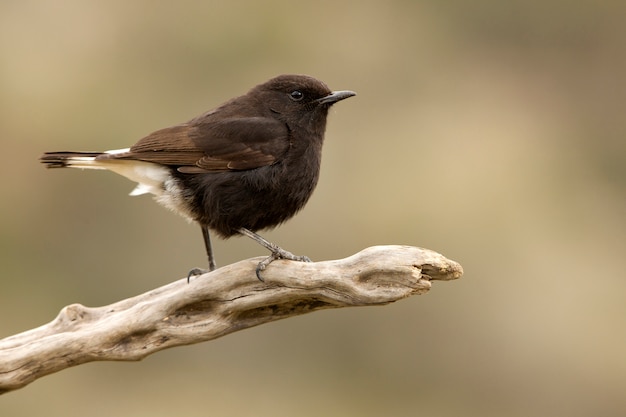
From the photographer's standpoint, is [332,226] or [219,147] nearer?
[219,147]

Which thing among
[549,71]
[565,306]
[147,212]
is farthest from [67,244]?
[549,71]

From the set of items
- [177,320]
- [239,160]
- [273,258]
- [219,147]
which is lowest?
[177,320]

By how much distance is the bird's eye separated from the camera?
7090 millimetres

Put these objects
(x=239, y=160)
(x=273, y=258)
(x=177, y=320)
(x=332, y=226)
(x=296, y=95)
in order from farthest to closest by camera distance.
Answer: (x=332, y=226) < (x=296, y=95) < (x=239, y=160) < (x=177, y=320) < (x=273, y=258)

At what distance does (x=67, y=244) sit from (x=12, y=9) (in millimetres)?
4149

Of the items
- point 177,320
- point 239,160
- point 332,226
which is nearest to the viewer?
point 177,320

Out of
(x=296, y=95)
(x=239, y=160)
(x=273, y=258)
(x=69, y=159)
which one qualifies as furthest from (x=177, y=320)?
(x=296, y=95)

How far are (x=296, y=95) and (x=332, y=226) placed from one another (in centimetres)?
544

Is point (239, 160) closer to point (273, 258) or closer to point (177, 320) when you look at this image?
point (273, 258)

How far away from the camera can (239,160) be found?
675 centimetres

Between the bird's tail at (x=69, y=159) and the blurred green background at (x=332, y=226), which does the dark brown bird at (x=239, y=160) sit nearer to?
the bird's tail at (x=69, y=159)

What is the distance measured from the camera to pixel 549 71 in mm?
16766

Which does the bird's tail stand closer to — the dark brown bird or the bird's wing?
the dark brown bird

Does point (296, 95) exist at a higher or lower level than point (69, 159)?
higher
